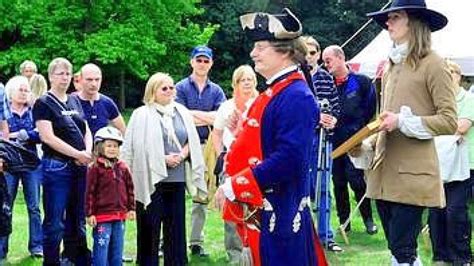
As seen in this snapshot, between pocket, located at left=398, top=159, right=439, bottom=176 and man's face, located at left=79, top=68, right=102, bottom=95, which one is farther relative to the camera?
man's face, located at left=79, top=68, right=102, bottom=95

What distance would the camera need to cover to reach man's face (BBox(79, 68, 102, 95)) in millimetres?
6934

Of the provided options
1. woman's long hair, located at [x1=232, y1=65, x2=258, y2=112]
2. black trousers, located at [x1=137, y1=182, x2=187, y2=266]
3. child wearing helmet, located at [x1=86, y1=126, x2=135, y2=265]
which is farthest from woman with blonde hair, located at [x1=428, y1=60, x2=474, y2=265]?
child wearing helmet, located at [x1=86, y1=126, x2=135, y2=265]

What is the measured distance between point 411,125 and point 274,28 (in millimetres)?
1023

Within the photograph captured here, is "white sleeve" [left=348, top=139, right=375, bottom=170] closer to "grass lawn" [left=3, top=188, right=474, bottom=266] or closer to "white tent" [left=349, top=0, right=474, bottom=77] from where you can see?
"grass lawn" [left=3, top=188, right=474, bottom=266]

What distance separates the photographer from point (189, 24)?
3388 centimetres

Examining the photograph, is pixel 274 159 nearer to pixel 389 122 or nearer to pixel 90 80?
pixel 389 122

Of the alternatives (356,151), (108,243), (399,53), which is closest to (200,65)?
(108,243)

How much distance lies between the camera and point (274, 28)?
416 centimetres

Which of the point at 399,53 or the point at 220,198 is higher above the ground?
the point at 399,53

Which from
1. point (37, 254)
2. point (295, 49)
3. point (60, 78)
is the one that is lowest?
point (37, 254)

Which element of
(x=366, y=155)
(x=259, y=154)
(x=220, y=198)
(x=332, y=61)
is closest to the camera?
(x=259, y=154)

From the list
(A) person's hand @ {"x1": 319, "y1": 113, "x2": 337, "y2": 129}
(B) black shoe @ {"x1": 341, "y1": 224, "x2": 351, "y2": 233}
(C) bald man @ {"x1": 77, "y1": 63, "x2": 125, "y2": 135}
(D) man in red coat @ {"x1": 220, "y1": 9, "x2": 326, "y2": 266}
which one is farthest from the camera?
(B) black shoe @ {"x1": 341, "y1": 224, "x2": 351, "y2": 233}

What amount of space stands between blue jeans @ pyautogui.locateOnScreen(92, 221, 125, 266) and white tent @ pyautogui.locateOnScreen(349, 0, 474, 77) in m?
5.11

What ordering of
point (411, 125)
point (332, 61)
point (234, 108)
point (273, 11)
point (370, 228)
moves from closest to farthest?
point (411, 125) → point (234, 108) → point (332, 61) → point (370, 228) → point (273, 11)
